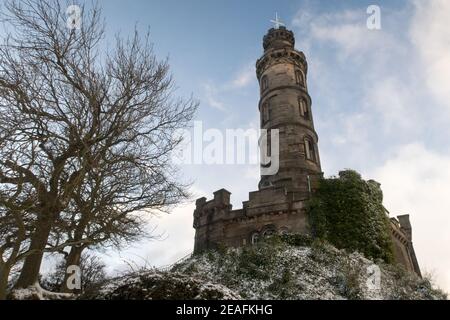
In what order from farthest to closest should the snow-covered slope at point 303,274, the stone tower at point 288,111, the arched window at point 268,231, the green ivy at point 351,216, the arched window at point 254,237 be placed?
the stone tower at point 288,111 < the arched window at point 254,237 < the arched window at point 268,231 < the green ivy at point 351,216 < the snow-covered slope at point 303,274

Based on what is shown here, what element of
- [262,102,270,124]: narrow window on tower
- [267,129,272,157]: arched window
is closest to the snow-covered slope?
[267,129,272,157]: arched window

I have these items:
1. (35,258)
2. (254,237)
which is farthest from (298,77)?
(35,258)

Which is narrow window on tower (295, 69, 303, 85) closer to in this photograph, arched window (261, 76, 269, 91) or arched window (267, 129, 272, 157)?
arched window (261, 76, 269, 91)

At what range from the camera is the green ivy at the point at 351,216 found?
18391mm

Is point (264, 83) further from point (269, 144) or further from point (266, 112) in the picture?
point (269, 144)

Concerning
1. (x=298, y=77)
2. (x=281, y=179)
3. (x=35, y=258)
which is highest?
(x=298, y=77)

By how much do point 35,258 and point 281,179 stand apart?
52.1 feet

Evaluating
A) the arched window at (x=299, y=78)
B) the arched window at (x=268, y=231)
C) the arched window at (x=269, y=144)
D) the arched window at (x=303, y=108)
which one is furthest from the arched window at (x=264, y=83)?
the arched window at (x=268, y=231)

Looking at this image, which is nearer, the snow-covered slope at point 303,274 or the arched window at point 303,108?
the snow-covered slope at point 303,274

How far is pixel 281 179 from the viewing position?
898 inches

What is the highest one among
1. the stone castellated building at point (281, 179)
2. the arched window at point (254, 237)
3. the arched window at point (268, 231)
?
the stone castellated building at point (281, 179)

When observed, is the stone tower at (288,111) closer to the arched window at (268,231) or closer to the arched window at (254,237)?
the arched window at (268,231)

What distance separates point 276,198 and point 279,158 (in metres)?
4.36
